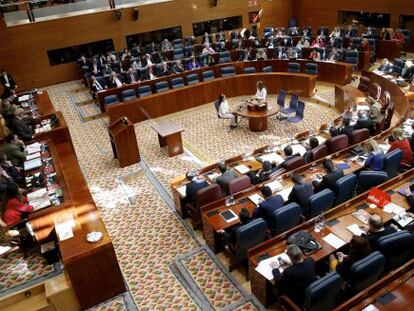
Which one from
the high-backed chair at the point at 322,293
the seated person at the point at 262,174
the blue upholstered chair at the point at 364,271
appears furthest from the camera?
the seated person at the point at 262,174

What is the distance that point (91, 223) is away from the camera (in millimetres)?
6391

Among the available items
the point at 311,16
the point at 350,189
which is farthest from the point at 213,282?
the point at 311,16

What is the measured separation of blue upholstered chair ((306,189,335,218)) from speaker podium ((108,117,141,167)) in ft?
17.1

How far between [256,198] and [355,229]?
5.76 feet

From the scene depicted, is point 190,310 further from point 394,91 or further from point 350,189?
point 394,91

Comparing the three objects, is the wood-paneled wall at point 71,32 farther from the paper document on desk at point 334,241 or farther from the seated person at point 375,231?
the seated person at point 375,231

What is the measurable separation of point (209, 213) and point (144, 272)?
1.48 m

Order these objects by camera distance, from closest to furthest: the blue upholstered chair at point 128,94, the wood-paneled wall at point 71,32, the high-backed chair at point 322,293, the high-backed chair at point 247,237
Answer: the high-backed chair at point 322,293 < the high-backed chair at point 247,237 < the blue upholstered chair at point 128,94 < the wood-paneled wall at point 71,32

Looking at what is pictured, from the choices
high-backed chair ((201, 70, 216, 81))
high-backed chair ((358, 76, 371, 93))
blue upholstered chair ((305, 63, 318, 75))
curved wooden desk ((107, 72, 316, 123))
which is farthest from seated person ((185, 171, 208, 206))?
blue upholstered chair ((305, 63, 318, 75))

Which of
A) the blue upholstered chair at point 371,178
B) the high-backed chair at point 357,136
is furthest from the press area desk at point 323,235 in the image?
the high-backed chair at point 357,136

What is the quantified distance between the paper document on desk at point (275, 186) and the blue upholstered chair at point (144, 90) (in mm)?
7349

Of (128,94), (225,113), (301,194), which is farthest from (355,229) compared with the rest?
(128,94)

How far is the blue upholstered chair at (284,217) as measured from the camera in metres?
6.18

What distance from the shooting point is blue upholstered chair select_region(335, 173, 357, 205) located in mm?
6742
